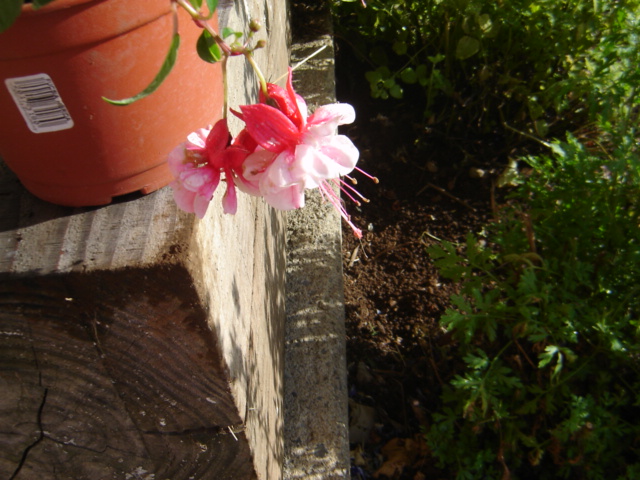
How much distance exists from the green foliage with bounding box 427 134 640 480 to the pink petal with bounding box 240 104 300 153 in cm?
99

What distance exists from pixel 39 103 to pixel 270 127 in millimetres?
276

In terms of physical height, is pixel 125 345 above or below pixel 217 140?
below

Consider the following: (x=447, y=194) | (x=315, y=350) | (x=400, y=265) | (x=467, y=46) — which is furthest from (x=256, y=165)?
(x=447, y=194)

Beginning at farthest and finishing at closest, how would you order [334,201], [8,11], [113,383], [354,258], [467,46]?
[354,258] < [467,46] < [113,383] < [334,201] < [8,11]

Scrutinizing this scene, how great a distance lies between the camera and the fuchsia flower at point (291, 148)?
2.09 feet

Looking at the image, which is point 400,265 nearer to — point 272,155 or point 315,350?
point 315,350

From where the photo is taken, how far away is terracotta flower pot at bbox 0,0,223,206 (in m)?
0.62

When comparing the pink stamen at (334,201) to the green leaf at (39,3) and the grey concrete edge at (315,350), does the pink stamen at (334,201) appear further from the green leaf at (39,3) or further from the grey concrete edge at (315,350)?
Answer: the grey concrete edge at (315,350)

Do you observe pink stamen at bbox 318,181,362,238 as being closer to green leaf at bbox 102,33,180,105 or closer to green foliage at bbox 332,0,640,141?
green leaf at bbox 102,33,180,105

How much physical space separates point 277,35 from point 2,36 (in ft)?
5.41

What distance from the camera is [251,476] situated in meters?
1.19

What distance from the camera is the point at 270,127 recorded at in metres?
0.65

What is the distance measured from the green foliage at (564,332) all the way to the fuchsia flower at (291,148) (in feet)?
3.14

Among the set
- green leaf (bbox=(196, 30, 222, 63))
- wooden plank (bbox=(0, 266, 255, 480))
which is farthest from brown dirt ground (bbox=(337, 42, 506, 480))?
green leaf (bbox=(196, 30, 222, 63))
